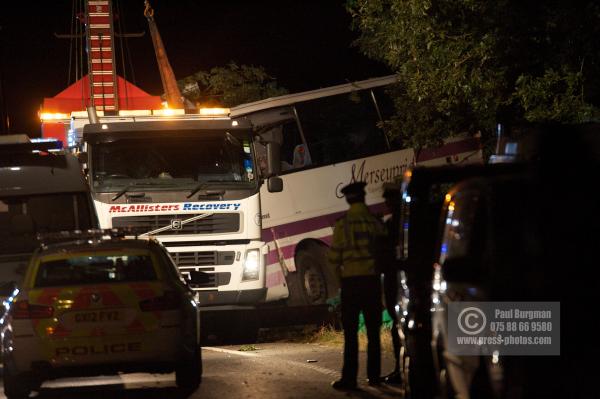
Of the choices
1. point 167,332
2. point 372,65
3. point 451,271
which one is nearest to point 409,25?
point 167,332

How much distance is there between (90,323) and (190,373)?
3.66 feet

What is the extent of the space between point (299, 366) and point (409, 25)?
4776 mm

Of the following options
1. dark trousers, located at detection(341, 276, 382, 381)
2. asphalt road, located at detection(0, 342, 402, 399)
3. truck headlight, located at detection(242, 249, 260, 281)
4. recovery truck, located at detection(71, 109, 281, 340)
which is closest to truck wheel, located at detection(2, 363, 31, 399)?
asphalt road, located at detection(0, 342, 402, 399)

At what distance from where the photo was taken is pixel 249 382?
11.9 meters

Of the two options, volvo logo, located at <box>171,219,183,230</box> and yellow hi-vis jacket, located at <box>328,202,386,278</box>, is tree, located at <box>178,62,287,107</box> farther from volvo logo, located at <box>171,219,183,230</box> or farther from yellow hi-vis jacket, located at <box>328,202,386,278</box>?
yellow hi-vis jacket, located at <box>328,202,386,278</box>

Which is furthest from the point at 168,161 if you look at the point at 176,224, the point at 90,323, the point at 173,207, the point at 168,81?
the point at 168,81

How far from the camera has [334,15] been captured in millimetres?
35469

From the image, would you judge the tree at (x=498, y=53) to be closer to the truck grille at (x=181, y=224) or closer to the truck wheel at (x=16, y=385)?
the truck grille at (x=181, y=224)

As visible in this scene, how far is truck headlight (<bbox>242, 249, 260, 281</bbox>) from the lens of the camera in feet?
56.7

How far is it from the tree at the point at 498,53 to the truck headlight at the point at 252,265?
3356 millimetres

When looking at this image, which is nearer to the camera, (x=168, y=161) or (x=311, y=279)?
(x=168, y=161)

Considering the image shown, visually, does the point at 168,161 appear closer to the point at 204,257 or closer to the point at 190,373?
the point at 204,257

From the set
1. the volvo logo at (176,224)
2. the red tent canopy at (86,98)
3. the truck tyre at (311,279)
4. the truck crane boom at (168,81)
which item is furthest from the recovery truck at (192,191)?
the red tent canopy at (86,98)

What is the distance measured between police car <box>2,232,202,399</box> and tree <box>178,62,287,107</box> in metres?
22.3
